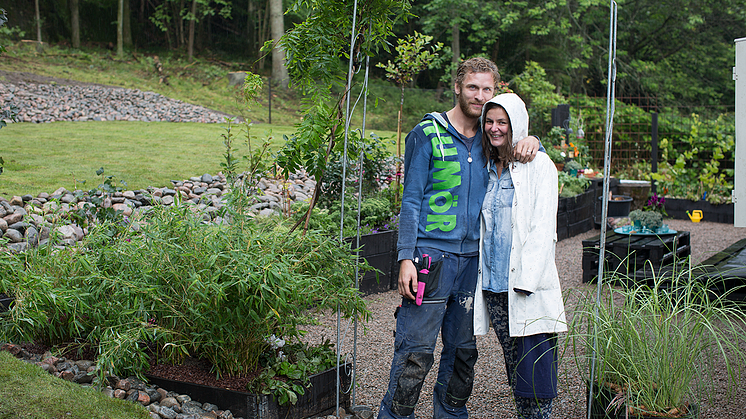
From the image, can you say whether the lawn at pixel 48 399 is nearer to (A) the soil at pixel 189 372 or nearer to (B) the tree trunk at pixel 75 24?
(A) the soil at pixel 189 372

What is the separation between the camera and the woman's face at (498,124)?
2.20 metres

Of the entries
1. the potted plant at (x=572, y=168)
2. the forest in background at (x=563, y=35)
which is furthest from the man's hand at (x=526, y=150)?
the forest in background at (x=563, y=35)

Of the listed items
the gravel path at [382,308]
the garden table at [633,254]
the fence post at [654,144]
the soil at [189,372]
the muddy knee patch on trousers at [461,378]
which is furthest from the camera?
the fence post at [654,144]

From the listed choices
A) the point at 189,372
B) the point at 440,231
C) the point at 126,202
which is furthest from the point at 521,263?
the point at 126,202

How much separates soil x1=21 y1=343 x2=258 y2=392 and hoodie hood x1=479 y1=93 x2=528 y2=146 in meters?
1.55

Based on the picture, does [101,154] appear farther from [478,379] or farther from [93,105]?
[478,379]

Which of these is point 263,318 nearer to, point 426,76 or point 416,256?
point 416,256

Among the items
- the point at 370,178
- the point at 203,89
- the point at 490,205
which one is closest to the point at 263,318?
the point at 490,205

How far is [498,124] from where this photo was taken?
2.21 meters

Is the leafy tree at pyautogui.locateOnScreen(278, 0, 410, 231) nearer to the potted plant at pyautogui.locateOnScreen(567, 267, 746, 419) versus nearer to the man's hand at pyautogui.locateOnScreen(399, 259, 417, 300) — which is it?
Answer: the man's hand at pyautogui.locateOnScreen(399, 259, 417, 300)

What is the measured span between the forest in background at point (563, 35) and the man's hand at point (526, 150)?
14.9 meters

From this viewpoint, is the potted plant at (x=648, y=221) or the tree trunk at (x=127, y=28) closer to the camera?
the potted plant at (x=648, y=221)

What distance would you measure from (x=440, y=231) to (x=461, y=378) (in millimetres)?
637

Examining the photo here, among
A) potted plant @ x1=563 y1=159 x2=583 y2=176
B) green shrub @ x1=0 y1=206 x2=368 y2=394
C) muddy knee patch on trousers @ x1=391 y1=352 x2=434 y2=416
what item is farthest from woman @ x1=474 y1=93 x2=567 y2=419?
potted plant @ x1=563 y1=159 x2=583 y2=176
